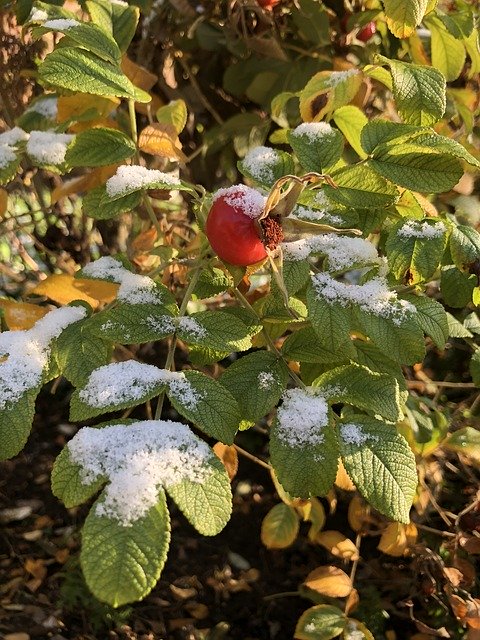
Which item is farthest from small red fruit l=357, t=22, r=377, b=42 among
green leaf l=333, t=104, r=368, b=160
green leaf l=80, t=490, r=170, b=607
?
green leaf l=80, t=490, r=170, b=607

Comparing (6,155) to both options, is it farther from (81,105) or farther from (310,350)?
(310,350)

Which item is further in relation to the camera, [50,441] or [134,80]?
[50,441]

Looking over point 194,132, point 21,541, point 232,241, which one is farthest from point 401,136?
point 21,541

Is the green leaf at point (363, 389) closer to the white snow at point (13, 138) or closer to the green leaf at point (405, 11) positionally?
the green leaf at point (405, 11)

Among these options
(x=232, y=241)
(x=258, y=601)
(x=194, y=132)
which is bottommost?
(x=258, y=601)

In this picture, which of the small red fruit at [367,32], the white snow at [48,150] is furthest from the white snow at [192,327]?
the small red fruit at [367,32]

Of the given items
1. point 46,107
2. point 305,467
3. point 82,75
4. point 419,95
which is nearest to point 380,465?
point 305,467

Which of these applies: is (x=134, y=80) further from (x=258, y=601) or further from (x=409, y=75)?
(x=258, y=601)

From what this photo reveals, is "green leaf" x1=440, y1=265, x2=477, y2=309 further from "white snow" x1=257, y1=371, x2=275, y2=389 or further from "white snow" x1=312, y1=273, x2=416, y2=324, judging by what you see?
"white snow" x1=257, y1=371, x2=275, y2=389
